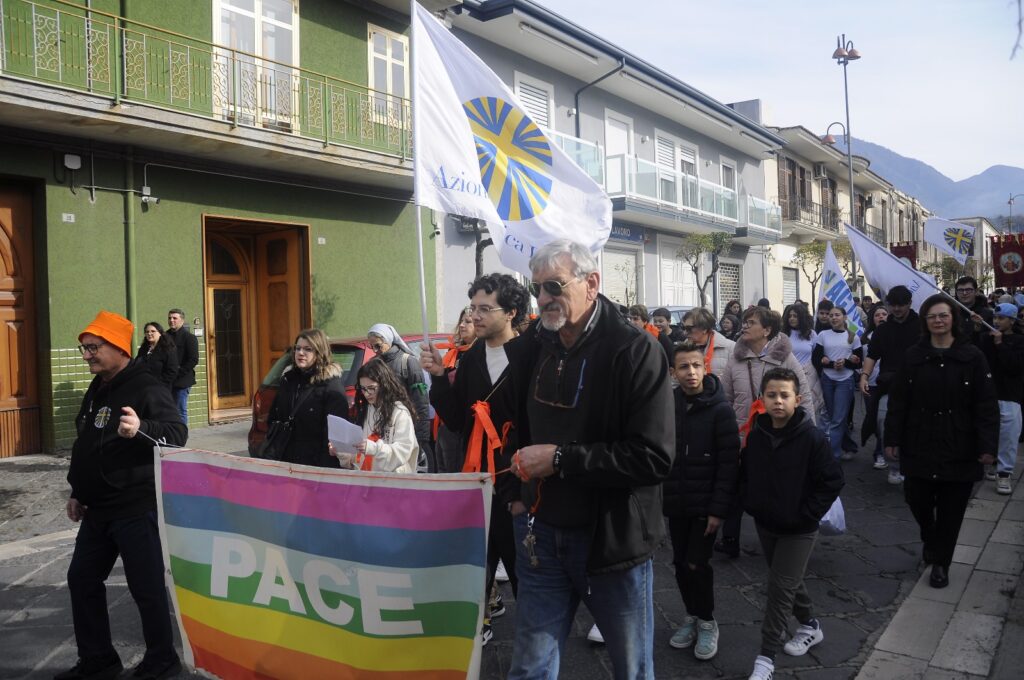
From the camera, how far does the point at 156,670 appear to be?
364cm

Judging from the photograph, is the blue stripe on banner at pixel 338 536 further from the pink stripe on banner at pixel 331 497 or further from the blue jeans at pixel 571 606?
the blue jeans at pixel 571 606

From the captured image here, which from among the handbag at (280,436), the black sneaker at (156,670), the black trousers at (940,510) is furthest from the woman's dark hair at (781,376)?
the black sneaker at (156,670)

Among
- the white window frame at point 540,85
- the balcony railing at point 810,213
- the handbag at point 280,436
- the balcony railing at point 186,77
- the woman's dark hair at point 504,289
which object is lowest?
the handbag at point 280,436

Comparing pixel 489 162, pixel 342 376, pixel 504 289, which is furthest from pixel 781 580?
pixel 342 376

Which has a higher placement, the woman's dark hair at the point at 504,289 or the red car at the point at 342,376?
the woman's dark hair at the point at 504,289

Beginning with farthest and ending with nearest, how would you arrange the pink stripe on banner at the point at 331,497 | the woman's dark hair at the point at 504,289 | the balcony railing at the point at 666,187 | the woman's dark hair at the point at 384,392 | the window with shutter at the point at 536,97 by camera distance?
the balcony railing at the point at 666,187 → the window with shutter at the point at 536,97 → the woman's dark hair at the point at 384,392 → the woman's dark hair at the point at 504,289 → the pink stripe on banner at the point at 331,497

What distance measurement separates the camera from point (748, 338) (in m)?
5.61

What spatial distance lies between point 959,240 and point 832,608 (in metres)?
11.6

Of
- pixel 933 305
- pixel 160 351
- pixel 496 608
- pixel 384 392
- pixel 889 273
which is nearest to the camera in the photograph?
pixel 496 608

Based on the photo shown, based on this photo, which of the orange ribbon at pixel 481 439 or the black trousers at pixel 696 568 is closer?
the orange ribbon at pixel 481 439

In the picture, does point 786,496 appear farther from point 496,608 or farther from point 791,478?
point 496,608

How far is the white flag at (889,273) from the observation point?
7270mm

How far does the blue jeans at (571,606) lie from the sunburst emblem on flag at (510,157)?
2.32 m

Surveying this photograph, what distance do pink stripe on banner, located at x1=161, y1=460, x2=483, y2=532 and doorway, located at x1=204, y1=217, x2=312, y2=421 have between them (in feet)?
31.9
